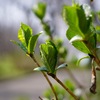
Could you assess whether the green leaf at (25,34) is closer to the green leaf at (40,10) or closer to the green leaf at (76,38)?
the green leaf at (76,38)

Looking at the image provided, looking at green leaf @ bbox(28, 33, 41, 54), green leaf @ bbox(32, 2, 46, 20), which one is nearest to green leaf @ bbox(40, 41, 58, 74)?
green leaf @ bbox(28, 33, 41, 54)

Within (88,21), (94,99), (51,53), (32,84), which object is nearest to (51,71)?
(51,53)

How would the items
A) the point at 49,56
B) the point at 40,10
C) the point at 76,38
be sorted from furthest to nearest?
the point at 40,10, the point at 49,56, the point at 76,38

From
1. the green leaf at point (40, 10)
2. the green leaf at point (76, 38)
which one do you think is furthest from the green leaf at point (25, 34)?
the green leaf at point (40, 10)

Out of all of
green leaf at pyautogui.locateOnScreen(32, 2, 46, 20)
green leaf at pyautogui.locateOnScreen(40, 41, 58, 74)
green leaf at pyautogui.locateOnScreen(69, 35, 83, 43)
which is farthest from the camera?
green leaf at pyautogui.locateOnScreen(32, 2, 46, 20)

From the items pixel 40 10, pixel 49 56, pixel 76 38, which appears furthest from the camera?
pixel 40 10

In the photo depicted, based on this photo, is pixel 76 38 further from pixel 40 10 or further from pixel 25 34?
pixel 40 10

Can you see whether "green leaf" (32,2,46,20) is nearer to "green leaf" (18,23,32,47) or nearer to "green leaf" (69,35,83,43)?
"green leaf" (18,23,32,47)

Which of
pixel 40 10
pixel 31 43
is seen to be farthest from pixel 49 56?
pixel 40 10
